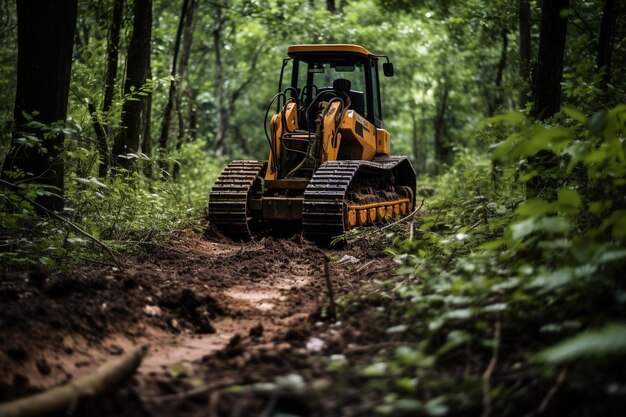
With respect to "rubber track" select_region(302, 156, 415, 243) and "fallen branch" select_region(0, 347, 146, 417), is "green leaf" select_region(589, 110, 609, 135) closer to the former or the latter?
"fallen branch" select_region(0, 347, 146, 417)

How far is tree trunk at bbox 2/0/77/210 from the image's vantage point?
22.5 feet

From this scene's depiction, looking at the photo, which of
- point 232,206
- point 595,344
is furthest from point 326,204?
point 595,344

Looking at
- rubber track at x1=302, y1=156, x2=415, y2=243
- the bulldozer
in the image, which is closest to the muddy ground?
rubber track at x1=302, y1=156, x2=415, y2=243

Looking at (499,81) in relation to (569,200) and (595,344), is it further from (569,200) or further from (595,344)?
(595,344)

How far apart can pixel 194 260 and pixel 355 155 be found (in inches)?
175

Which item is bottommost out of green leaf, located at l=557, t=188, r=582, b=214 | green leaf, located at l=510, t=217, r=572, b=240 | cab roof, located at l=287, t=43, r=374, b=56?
green leaf, located at l=510, t=217, r=572, b=240

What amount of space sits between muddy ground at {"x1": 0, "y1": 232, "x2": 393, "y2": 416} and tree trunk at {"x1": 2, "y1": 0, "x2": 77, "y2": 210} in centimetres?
161

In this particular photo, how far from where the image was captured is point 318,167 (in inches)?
379

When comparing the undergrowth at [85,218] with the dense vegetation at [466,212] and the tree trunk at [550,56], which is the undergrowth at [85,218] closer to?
the dense vegetation at [466,212]

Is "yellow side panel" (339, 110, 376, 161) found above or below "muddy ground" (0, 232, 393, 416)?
above

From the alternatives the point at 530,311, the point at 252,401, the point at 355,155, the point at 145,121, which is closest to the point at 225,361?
the point at 252,401

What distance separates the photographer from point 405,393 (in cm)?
274

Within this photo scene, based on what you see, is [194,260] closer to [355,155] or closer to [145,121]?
[355,155]

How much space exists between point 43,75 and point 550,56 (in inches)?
226
